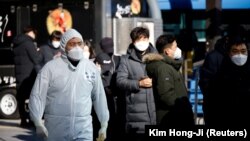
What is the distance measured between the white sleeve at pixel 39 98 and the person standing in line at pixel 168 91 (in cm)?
135

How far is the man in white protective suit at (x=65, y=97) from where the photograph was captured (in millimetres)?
6000

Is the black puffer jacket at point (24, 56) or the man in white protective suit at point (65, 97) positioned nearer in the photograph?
the man in white protective suit at point (65, 97)

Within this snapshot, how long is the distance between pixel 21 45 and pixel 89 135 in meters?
6.69

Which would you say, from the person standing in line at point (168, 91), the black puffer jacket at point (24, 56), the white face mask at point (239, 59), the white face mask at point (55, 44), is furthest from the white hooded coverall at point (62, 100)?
the black puffer jacket at point (24, 56)

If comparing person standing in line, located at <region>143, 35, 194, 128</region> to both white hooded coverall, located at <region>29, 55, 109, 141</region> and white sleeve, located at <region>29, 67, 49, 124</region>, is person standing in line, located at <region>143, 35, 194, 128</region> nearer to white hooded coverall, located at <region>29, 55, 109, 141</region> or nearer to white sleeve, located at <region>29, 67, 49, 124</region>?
white hooded coverall, located at <region>29, 55, 109, 141</region>

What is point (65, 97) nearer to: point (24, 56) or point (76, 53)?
point (76, 53)

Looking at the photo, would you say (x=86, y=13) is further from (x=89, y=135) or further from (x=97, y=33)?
(x=89, y=135)

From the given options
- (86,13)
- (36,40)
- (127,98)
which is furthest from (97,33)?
(127,98)

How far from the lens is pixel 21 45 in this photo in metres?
12.6

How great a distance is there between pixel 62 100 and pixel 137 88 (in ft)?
5.11

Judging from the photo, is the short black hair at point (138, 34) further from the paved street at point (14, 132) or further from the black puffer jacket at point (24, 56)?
the black puffer jacket at point (24, 56)

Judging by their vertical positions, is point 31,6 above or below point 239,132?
above

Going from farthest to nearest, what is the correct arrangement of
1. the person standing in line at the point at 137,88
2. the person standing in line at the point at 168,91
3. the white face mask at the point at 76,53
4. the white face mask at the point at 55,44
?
the white face mask at the point at 55,44 → the person standing in line at the point at 137,88 → the person standing in line at the point at 168,91 → the white face mask at the point at 76,53

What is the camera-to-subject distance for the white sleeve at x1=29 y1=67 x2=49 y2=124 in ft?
19.5
